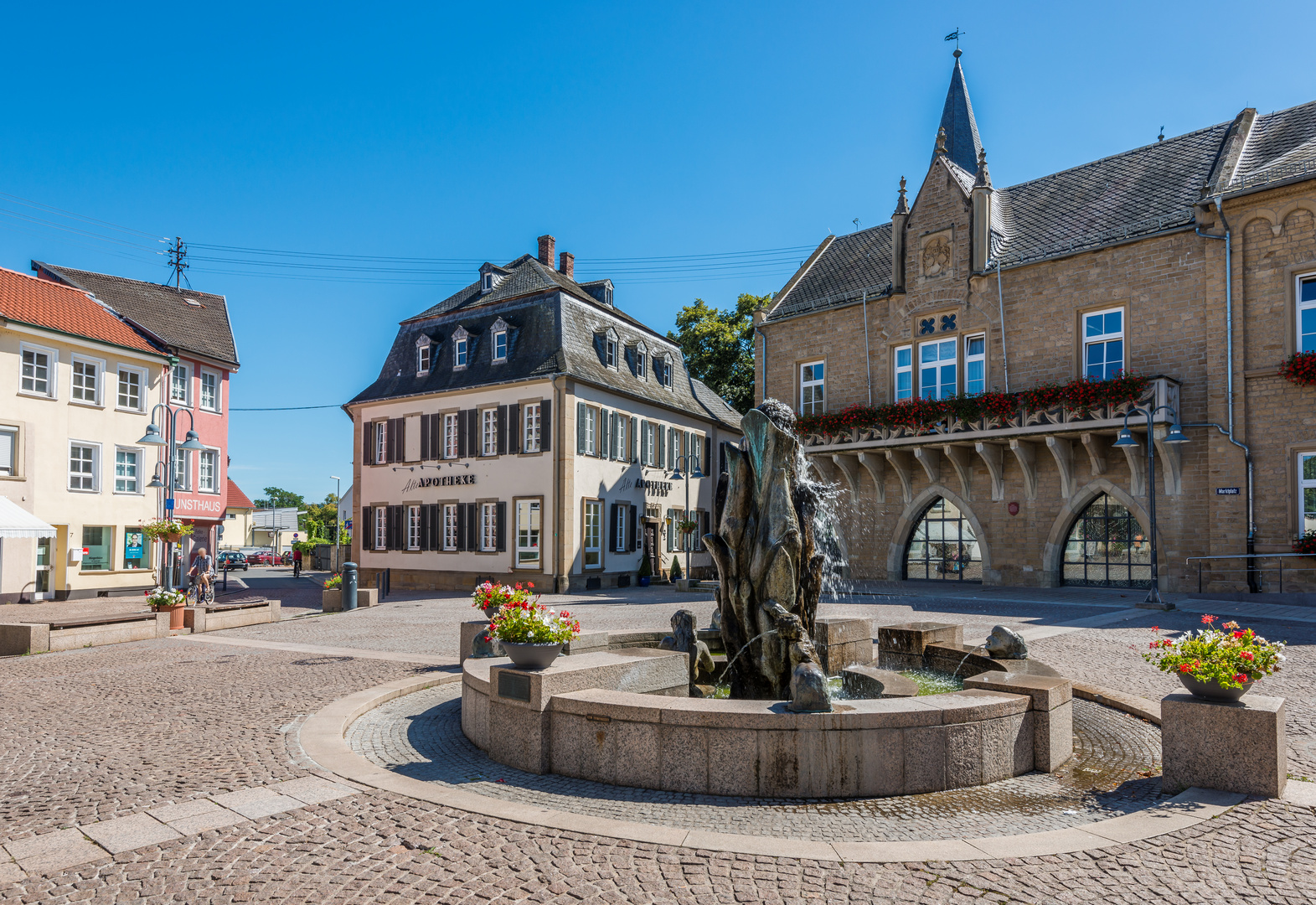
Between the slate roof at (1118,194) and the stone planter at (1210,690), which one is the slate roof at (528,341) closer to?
the slate roof at (1118,194)

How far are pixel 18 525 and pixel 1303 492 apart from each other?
29.9 metres

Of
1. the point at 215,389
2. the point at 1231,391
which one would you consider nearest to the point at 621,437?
the point at 215,389

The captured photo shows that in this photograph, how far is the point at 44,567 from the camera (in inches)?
972

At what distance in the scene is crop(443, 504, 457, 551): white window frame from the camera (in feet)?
100

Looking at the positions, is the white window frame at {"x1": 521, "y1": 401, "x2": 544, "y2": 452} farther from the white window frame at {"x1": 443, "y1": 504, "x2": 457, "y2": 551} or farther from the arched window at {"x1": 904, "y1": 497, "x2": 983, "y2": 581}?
the arched window at {"x1": 904, "y1": 497, "x2": 983, "y2": 581}

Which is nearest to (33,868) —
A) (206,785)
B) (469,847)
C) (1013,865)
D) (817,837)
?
(206,785)

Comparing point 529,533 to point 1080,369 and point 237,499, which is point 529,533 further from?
point 237,499

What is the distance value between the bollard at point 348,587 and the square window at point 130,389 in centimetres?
1169

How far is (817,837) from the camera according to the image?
5051 millimetres

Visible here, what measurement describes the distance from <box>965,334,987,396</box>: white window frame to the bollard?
61.6 ft

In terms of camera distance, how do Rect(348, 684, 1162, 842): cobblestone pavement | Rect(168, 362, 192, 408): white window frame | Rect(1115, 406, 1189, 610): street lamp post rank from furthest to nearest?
1. Rect(168, 362, 192, 408): white window frame
2. Rect(1115, 406, 1189, 610): street lamp post
3. Rect(348, 684, 1162, 842): cobblestone pavement

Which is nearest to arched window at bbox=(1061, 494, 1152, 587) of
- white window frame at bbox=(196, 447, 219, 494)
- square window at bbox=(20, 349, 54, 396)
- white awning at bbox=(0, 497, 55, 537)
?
white awning at bbox=(0, 497, 55, 537)

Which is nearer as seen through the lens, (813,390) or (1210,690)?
(1210,690)

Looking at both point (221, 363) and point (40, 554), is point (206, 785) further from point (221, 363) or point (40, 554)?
point (221, 363)
